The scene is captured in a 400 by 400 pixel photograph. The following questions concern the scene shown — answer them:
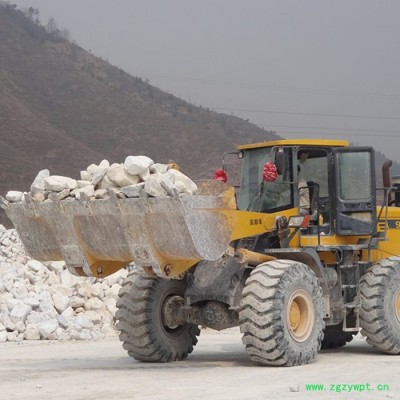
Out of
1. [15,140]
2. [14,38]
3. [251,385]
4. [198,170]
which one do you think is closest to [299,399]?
[251,385]

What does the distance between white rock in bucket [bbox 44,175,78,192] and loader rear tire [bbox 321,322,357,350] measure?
517 cm

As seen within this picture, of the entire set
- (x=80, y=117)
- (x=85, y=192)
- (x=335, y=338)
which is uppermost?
(x=80, y=117)

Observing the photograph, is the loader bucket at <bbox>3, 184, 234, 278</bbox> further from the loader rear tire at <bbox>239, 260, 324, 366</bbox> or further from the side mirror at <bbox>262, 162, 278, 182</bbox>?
the side mirror at <bbox>262, 162, 278, 182</bbox>

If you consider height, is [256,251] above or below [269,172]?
below

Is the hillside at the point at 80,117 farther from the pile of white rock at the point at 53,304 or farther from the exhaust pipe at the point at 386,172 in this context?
the exhaust pipe at the point at 386,172

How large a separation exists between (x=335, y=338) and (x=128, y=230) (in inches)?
203

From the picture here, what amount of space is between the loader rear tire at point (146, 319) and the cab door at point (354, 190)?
8.26ft

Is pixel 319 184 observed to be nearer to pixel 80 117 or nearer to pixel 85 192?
pixel 85 192

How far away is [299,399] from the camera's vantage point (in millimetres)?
9117

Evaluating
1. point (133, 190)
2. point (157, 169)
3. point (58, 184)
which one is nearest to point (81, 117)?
point (58, 184)

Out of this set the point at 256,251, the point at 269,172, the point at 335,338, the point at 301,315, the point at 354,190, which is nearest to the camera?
the point at 301,315

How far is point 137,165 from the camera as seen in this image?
36.1 ft

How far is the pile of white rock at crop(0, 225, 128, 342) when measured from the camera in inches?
677

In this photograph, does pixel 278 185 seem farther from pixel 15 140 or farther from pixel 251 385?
pixel 15 140
